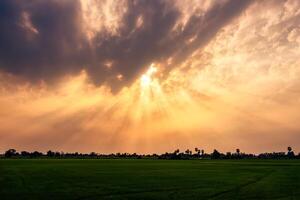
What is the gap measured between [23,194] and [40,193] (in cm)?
150

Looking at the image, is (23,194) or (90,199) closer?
(90,199)

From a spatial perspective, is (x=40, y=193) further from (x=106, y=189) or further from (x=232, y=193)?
(x=232, y=193)

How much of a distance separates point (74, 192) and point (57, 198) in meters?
4.08

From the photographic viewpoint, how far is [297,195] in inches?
1462

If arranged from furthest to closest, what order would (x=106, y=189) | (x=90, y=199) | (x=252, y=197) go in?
(x=106, y=189), (x=252, y=197), (x=90, y=199)

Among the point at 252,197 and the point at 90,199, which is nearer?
the point at 90,199

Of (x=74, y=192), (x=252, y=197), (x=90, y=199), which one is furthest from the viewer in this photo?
(x=74, y=192)

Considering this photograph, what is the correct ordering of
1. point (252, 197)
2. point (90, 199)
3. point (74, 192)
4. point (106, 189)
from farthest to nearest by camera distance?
point (106, 189) → point (74, 192) → point (252, 197) → point (90, 199)

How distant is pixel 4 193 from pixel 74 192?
6.15 m

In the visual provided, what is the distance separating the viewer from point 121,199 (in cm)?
3459

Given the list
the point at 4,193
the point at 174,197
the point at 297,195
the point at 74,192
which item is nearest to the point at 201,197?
the point at 174,197

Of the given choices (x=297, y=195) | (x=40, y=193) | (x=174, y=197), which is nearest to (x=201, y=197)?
(x=174, y=197)

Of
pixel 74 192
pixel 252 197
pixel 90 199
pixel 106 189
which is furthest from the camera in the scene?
pixel 106 189

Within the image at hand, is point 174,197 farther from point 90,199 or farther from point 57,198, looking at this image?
point 57,198
